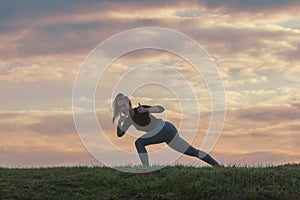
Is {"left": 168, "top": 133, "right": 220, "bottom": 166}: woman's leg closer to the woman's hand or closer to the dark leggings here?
the dark leggings

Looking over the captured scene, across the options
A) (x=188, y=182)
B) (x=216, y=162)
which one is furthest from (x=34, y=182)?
(x=216, y=162)

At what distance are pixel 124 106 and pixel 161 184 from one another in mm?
2486

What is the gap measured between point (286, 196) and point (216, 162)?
3155 millimetres

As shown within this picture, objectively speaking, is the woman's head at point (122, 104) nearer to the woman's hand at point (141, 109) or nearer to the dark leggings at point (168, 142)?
the woman's hand at point (141, 109)

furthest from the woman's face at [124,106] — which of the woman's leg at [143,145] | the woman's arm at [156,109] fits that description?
the woman's leg at [143,145]

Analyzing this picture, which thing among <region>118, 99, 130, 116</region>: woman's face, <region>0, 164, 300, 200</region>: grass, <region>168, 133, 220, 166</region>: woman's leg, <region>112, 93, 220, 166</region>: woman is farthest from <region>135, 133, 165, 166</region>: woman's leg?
<region>118, 99, 130, 116</region>: woman's face

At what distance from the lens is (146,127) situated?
60.9 feet

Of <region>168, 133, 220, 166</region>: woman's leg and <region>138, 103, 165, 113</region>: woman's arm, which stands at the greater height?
<region>138, 103, 165, 113</region>: woman's arm

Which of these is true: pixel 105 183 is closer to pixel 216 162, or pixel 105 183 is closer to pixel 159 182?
pixel 159 182

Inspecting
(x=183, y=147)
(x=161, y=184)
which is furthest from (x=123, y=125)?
(x=161, y=184)

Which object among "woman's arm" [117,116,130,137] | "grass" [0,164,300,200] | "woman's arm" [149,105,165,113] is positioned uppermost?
"woman's arm" [149,105,165,113]

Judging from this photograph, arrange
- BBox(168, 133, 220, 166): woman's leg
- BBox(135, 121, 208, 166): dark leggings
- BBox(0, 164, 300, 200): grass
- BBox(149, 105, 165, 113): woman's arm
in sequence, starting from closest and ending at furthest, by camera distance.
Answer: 1. BBox(0, 164, 300, 200): grass
2. BBox(149, 105, 165, 113): woman's arm
3. BBox(135, 121, 208, 166): dark leggings
4. BBox(168, 133, 220, 166): woman's leg

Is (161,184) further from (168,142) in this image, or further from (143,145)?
(168,142)

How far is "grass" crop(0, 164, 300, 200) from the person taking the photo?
651 inches
